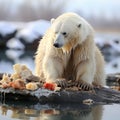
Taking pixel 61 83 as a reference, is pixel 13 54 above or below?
above

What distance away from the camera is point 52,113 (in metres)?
3.88

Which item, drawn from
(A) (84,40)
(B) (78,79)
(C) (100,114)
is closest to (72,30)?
(A) (84,40)

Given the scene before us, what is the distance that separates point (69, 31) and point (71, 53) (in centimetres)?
33

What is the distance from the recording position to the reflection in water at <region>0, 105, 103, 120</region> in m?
3.70

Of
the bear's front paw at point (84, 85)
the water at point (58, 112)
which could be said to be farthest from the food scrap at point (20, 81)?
the bear's front paw at point (84, 85)

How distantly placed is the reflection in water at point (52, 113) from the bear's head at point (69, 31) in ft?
1.80

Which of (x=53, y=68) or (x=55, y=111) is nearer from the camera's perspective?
(x=55, y=111)

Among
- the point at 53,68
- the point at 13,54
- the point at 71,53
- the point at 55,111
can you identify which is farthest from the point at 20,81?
the point at 13,54

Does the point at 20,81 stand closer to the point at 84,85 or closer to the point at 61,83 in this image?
the point at 61,83

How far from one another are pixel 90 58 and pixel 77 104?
19.5 inches

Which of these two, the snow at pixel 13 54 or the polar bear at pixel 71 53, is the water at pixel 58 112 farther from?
the snow at pixel 13 54

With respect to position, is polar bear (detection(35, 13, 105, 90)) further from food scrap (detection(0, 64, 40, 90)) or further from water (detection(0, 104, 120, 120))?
water (detection(0, 104, 120, 120))

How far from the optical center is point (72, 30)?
4418 mm

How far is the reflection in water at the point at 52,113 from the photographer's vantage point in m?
3.70
